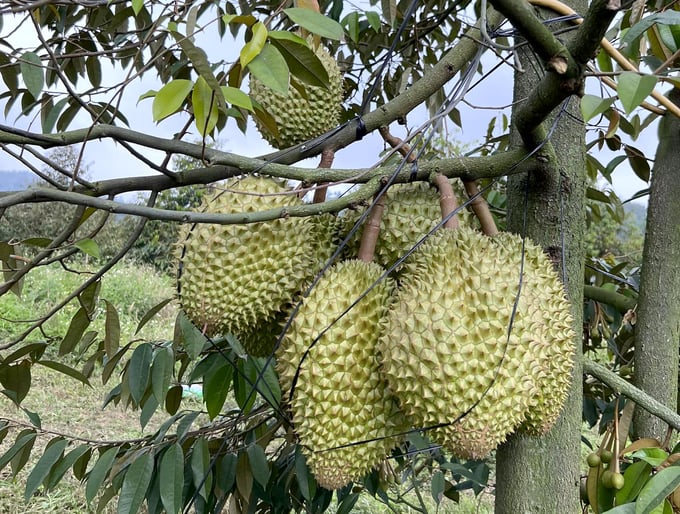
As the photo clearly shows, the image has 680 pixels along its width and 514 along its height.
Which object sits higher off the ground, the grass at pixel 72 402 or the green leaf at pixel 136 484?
the green leaf at pixel 136 484

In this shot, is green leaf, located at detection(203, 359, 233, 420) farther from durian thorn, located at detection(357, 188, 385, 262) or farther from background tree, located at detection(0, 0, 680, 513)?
durian thorn, located at detection(357, 188, 385, 262)

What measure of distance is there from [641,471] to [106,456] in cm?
101

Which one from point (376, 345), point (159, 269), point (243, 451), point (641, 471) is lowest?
point (159, 269)

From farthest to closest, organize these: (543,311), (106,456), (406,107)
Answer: (106,456)
(406,107)
(543,311)

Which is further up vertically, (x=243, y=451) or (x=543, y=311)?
(x=543, y=311)

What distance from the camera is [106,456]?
121 cm

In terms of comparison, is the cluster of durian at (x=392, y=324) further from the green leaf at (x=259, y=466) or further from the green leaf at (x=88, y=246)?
the green leaf at (x=259, y=466)

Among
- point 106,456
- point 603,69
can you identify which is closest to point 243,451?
point 106,456

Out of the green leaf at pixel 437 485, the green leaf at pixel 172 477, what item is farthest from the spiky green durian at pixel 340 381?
the green leaf at pixel 437 485

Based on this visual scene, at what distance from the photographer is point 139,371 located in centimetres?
120

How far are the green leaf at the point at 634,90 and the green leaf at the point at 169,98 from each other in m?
0.45

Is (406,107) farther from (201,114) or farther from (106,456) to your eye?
(106,456)

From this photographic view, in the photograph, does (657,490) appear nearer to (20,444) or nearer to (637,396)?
(637,396)

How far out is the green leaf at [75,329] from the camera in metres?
1.18
